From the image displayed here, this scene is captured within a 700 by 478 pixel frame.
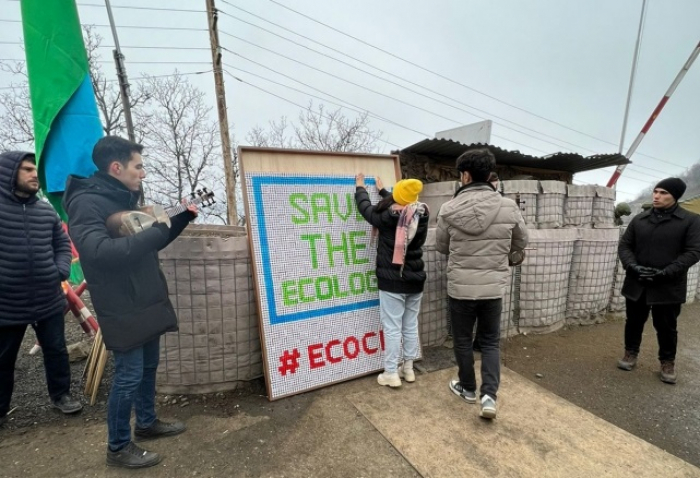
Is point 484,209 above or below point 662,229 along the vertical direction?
above

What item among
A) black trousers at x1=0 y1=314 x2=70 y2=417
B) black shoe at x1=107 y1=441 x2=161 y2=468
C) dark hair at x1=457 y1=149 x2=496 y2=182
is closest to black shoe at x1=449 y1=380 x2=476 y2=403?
dark hair at x1=457 y1=149 x2=496 y2=182

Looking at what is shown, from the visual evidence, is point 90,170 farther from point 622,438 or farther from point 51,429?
point 622,438

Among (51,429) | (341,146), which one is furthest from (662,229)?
(341,146)

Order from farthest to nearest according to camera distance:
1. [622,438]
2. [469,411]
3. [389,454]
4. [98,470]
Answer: [469,411] → [622,438] → [389,454] → [98,470]

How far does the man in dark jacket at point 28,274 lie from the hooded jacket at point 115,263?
36.6 inches

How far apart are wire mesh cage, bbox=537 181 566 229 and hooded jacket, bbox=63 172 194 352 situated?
174 inches

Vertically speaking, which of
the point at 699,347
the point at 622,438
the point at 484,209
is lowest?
the point at 699,347

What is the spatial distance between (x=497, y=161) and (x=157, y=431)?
7079mm

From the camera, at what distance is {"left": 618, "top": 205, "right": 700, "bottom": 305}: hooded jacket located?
319 cm

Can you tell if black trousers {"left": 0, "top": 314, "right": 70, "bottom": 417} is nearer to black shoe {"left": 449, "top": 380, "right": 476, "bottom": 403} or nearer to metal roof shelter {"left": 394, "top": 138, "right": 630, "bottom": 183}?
black shoe {"left": 449, "top": 380, "right": 476, "bottom": 403}

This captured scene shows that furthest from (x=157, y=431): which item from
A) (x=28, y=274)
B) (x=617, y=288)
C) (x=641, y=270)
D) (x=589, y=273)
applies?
(x=617, y=288)

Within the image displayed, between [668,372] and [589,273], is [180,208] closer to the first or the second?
[668,372]

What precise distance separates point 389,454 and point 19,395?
3.19 meters

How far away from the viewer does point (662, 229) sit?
3340 mm
